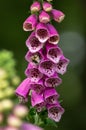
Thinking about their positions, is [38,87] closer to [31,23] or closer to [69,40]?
[31,23]

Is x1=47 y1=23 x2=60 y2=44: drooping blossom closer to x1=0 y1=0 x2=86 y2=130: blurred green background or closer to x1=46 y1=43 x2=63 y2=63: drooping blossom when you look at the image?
x1=46 y1=43 x2=63 y2=63: drooping blossom

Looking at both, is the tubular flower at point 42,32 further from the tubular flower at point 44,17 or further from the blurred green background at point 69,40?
the blurred green background at point 69,40

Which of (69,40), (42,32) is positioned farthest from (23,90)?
(69,40)

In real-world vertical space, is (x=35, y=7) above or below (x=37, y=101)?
above

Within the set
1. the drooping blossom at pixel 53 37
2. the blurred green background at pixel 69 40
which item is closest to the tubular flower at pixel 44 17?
the drooping blossom at pixel 53 37

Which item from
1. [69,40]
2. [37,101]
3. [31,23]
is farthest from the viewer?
[69,40]

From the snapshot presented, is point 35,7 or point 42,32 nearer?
point 35,7

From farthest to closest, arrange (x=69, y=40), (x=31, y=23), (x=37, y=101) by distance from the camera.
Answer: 1. (x=69, y=40)
2. (x=31, y=23)
3. (x=37, y=101)

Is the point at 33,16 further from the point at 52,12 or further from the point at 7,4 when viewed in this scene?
the point at 7,4
